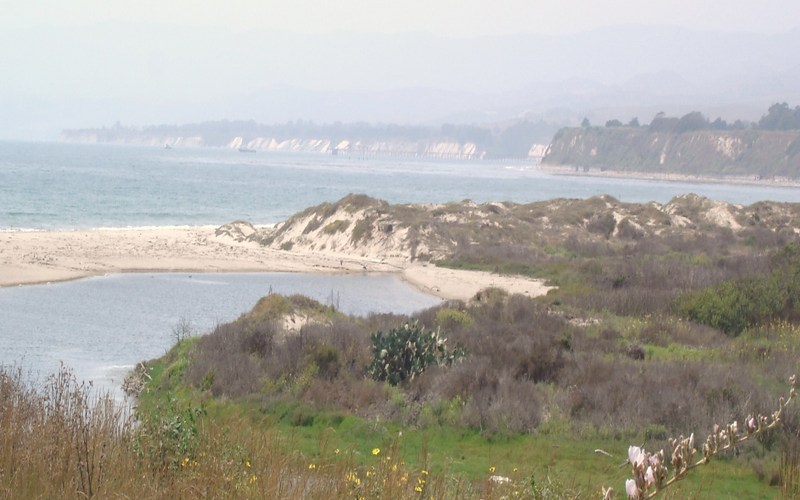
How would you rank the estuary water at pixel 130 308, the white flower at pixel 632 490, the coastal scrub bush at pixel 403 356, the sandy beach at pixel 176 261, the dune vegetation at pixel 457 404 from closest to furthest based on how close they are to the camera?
the white flower at pixel 632 490
the dune vegetation at pixel 457 404
the coastal scrub bush at pixel 403 356
the estuary water at pixel 130 308
the sandy beach at pixel 176 261

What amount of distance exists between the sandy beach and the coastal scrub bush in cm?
1431

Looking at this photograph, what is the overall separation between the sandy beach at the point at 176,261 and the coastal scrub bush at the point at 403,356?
14.3 metres

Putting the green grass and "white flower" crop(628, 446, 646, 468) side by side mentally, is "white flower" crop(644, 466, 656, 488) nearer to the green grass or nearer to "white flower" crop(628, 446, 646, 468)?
"white flower" crop(628, 446, 646, 468)

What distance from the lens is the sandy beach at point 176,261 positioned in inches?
1307

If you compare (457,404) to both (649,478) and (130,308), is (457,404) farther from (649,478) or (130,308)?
(130,308)

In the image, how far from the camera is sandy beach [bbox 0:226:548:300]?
33188mm

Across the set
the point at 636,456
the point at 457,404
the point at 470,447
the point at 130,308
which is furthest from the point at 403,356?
the point at 130,308

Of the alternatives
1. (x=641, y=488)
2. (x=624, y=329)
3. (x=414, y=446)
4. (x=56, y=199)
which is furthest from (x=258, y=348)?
(x=56, y=199)

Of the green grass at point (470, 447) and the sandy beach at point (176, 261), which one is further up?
the green grass at point (470, 447)

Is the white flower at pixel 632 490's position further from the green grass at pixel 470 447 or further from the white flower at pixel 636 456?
the green grass at pixel 470 447

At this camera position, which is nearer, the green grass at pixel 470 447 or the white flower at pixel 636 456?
the white flower at pixel 636 456

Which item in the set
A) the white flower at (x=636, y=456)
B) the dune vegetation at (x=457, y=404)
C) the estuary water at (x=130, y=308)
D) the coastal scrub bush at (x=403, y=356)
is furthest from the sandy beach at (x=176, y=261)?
the white flower at (x=636, y=456)

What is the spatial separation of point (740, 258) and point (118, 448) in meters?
29.2

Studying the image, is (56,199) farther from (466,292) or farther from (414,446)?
(414,446)
